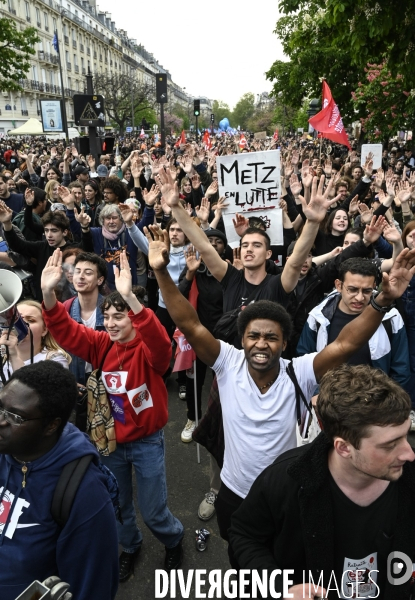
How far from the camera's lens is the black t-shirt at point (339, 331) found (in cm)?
326

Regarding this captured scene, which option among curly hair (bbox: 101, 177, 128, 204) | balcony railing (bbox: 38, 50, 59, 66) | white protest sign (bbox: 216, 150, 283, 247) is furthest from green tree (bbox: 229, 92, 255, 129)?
white protest sign (bbox: 216, 150, 283, 247)

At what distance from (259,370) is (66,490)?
1.04 meters

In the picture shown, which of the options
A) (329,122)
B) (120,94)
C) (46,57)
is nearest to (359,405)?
(329,122)

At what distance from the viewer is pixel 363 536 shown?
1.60m

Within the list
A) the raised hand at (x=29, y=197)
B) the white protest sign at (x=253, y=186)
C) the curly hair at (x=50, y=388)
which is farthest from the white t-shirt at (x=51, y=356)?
the raised hand at (x=29, y=197)

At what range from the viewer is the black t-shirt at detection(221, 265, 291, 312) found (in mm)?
3311

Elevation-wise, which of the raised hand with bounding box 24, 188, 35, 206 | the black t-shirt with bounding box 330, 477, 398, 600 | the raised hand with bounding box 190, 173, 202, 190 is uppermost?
the raised hand with bounding box 190, 173, 202, 190

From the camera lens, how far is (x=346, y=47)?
8172 millimetres

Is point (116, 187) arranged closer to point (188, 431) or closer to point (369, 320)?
point (188, 431)

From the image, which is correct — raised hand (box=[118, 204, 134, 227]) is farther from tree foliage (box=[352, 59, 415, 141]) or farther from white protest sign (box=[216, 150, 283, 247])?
tree foliage (box=[352, 59, 415, 141])

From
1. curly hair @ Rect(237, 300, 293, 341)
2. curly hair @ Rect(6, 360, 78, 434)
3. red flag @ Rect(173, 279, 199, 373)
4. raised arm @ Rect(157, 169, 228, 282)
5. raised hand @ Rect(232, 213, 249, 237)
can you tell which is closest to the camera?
curly hair @ Rect(6, 360, 78, 434)

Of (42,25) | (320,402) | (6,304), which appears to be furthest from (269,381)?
(42,25)

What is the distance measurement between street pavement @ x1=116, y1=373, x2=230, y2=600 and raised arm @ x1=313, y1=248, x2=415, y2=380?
153 centimetres

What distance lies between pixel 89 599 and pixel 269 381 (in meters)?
1.19
